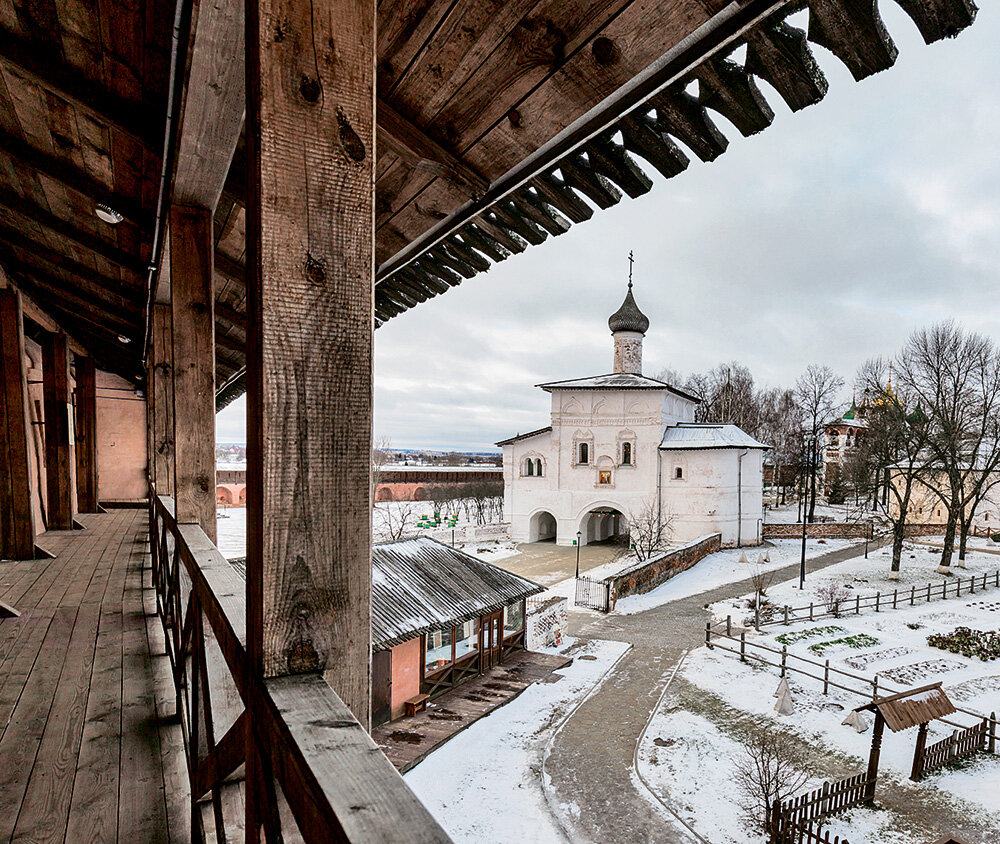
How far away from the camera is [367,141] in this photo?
1229mm

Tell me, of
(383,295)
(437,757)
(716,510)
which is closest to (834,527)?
(716,510)

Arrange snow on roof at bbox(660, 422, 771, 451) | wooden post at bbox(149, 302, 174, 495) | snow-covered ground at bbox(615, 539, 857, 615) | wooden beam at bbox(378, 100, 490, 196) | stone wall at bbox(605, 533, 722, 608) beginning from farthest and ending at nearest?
1. snow on roof at bbox(660, 422, 771, 451)
2. snow-covered ground at bbox(615, 539, 857, 615)
3. stone wall at bbox(605, 533, 722, 608)
4. wooden post at bbox(149, 302, 174, 495)
5. wooden beam at bbox(378, 100, 490, 196)

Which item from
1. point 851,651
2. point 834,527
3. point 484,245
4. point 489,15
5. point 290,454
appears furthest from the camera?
point 834,527

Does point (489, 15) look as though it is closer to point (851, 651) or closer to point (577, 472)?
point (851, 651)

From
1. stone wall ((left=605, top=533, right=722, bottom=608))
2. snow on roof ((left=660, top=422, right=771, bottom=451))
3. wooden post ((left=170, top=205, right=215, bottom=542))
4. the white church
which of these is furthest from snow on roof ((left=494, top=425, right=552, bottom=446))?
wooden post ((left=170, top=205, right=215, bottom=542))

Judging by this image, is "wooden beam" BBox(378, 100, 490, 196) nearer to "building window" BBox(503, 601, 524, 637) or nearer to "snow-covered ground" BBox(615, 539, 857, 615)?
"building window" BBox(503, 601, 524, 637)

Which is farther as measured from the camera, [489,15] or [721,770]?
[721,770]

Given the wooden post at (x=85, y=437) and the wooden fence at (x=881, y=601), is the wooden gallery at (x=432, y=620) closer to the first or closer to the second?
the wooden post at (x=85, y=437)

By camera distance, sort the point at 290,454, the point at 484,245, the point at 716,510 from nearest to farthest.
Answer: the point at 290,454, the point at 484,245, the point at 716,510

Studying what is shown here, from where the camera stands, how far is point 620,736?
31.0ft

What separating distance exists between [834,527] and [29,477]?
31082 mm

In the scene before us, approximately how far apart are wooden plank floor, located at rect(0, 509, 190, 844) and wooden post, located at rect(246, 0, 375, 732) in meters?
1.68

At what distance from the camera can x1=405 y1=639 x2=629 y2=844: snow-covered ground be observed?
703 centimetres

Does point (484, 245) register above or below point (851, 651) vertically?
above
